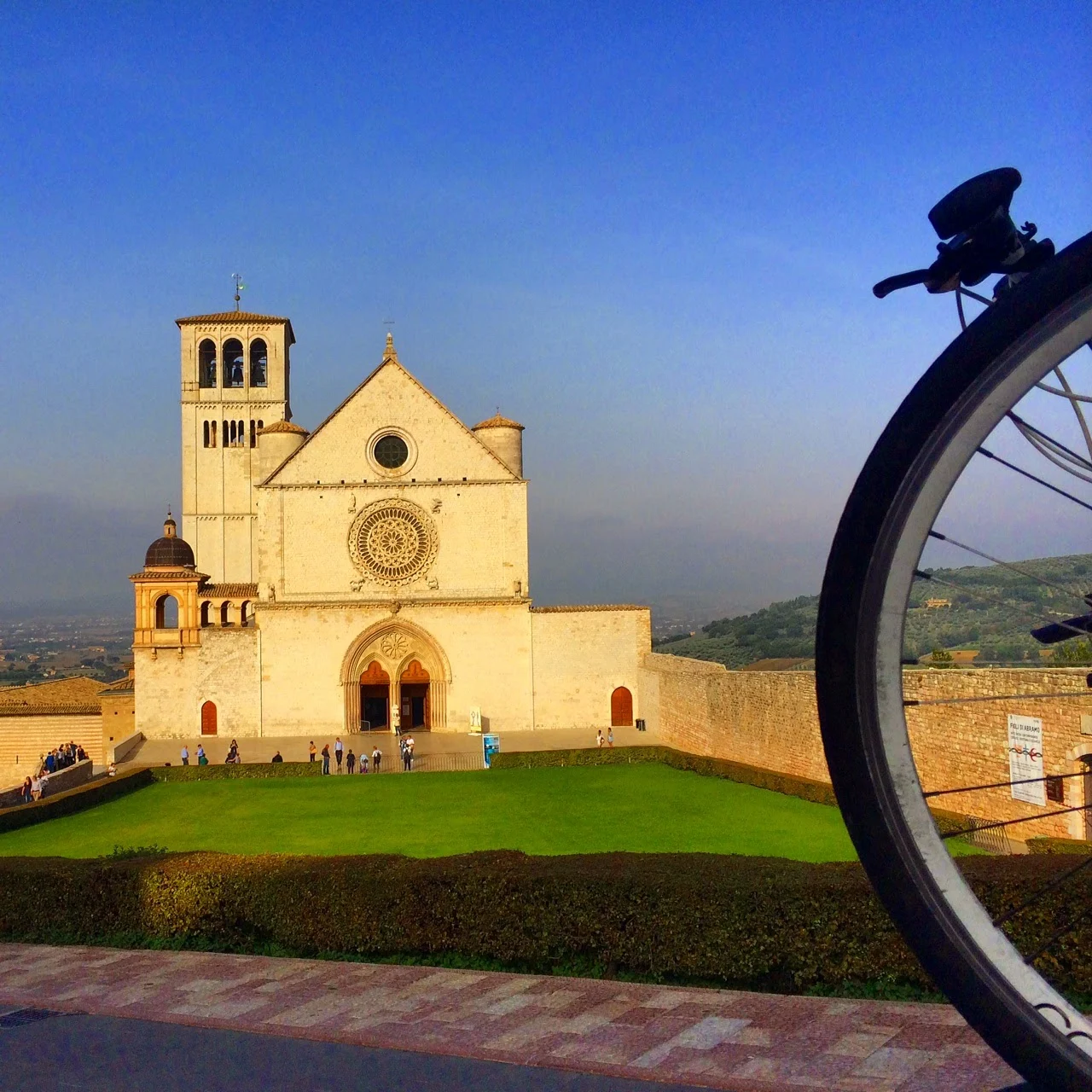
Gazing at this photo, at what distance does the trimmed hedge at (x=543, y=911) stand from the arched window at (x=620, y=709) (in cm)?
2563

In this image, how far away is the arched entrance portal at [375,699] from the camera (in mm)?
36469

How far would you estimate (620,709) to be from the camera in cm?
3647

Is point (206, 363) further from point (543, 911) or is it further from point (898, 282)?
point (898, 282)

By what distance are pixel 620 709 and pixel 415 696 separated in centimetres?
684

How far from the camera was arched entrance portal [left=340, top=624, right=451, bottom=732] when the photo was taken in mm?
36125

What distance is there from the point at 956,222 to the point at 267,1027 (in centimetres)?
631

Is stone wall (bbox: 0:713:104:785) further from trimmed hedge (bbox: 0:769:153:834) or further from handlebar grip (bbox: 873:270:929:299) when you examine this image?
handlebar grip (bbox: 873:270:929:299)

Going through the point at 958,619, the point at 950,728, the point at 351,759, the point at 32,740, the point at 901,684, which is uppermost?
the point at 958,619

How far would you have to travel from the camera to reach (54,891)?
1087cm

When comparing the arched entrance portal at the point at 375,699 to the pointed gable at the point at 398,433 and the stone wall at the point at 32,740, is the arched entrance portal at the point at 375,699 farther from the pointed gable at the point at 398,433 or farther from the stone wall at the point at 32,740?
the stone wall at the point at 32,740

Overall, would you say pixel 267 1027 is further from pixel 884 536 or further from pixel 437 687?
pixel 437 687

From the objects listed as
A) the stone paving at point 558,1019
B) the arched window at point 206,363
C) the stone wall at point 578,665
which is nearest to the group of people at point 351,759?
the stone wall at point 578,665

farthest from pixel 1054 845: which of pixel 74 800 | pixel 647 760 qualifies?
pixel 74 800

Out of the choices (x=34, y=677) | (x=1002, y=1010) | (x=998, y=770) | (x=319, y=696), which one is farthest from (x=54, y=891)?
(x=34, y=677)
